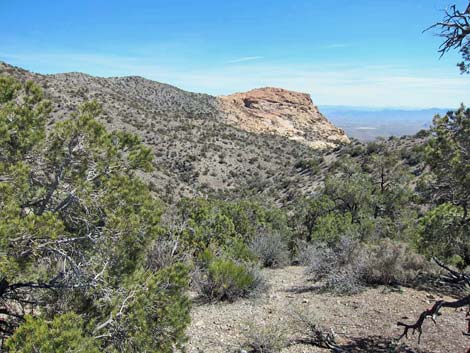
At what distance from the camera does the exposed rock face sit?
264 ft

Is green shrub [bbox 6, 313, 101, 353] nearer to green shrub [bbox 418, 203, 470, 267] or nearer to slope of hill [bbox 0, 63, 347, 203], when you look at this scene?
green shrub [bbox 418, 203, 470, 267]

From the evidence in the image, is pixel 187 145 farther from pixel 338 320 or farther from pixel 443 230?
pixel 443 230

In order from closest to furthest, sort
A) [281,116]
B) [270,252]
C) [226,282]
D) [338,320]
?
[338,320]
[226,282]
[270,252]
[281,116]

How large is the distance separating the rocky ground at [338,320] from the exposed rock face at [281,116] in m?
66.6

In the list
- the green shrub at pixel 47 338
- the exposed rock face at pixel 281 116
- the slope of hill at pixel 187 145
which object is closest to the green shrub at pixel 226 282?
the green shrub at pixel 47 338

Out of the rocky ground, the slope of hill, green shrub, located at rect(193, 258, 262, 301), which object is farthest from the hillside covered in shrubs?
the slope of hill

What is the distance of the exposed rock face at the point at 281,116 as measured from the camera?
80.4m

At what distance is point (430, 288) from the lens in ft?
29.3

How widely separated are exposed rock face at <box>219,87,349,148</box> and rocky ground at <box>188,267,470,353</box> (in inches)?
Result: 2624

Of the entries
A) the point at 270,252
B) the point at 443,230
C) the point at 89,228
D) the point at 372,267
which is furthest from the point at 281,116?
the point at 89,228

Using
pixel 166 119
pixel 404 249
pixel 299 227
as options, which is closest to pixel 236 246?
pixel 404 249

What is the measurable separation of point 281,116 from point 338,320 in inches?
3469

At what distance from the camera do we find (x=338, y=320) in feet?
24.1

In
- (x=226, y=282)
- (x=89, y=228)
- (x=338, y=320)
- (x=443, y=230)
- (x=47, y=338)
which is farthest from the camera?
(x=226, y=282)
